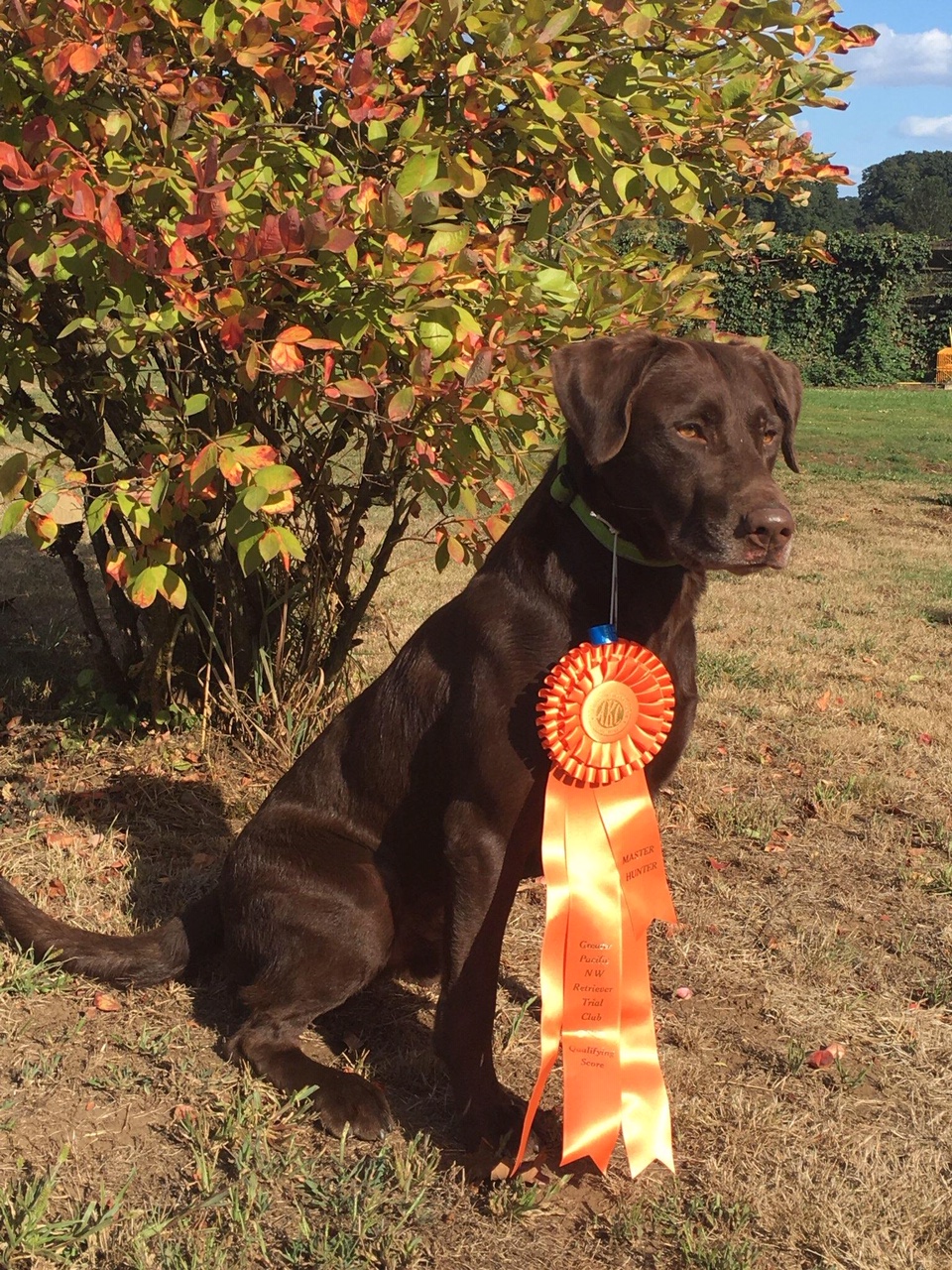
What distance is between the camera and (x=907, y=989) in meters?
3.29

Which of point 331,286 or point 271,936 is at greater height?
point 331,286

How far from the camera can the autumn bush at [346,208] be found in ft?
9.40

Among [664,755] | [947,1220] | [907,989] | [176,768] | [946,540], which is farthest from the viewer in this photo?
[946,540]

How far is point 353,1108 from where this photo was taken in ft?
8.74

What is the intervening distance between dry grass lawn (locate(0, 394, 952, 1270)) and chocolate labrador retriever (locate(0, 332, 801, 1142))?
0.22 metres

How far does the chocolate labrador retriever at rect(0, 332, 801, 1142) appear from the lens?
2.57 meters

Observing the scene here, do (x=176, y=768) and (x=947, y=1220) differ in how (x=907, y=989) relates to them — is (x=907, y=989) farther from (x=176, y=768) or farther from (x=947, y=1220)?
(x=176, y=768)

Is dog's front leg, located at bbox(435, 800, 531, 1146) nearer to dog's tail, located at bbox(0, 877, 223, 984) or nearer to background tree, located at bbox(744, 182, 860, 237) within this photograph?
dog's tail, located at bbox(0, 877, 223, 984)

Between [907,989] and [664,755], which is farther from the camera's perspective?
[907,989]

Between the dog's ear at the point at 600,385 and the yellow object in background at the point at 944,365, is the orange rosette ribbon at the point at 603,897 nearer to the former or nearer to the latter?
the dog's ear at the point at 600,385

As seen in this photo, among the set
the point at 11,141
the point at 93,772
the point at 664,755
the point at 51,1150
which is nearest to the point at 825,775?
the point at 664,755

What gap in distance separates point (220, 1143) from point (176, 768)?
2116 mm

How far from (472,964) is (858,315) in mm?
26386

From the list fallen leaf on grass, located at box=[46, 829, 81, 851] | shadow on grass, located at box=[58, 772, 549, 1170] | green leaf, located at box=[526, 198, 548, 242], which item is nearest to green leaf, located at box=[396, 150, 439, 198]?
green leaf, located at box=[526, 198, 548, 242]
